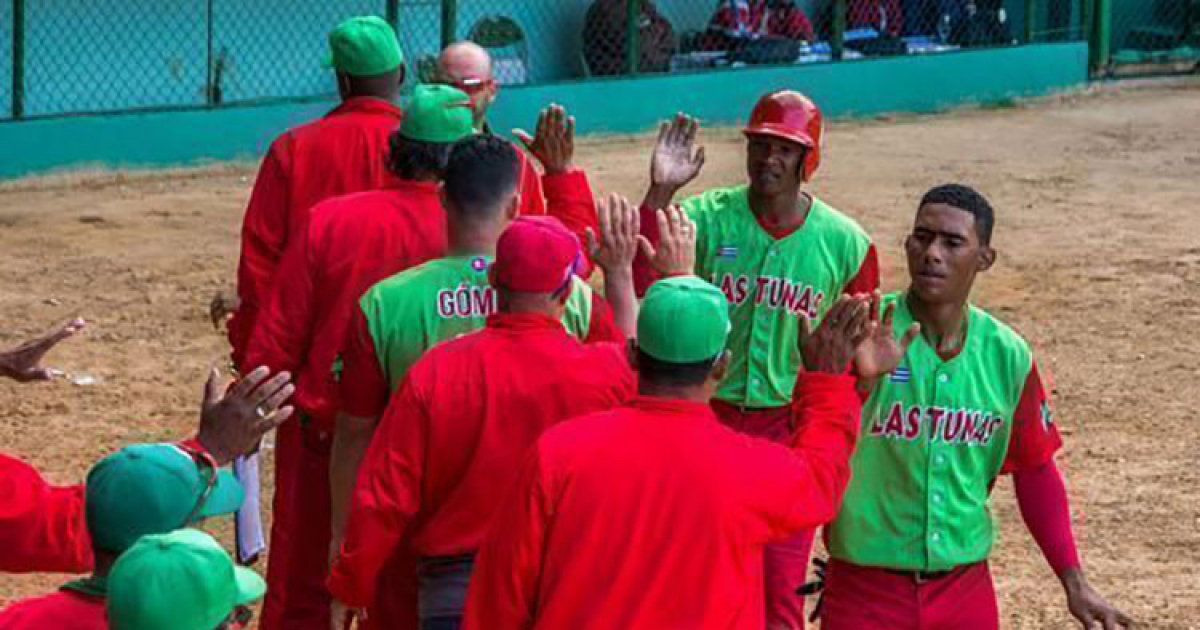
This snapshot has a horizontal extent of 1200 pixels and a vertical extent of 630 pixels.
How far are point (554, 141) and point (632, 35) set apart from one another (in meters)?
12.1

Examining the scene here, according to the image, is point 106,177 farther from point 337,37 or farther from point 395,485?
point 395,485

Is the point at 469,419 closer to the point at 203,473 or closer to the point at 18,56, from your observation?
the point at 203,473

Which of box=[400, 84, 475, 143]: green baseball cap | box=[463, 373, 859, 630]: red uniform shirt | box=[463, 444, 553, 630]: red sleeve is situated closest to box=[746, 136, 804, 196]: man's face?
box=[400, 84, 475, 143]: green baseball cap

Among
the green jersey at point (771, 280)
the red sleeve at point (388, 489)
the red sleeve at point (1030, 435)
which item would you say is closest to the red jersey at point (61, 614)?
the red sleeve at point (388, 489)

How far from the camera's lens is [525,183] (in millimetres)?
6832

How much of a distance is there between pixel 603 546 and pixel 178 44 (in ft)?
43.1

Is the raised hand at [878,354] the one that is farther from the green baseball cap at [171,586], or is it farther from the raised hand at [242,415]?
the green baseball cap at [171,586]

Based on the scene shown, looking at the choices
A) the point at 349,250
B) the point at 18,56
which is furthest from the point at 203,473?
the point at 18,56

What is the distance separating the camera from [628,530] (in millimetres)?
4473

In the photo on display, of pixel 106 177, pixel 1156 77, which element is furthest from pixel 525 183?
pixel 1156 77

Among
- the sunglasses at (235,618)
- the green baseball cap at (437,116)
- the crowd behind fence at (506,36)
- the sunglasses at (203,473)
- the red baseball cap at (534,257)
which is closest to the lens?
the sunglasses at (235,618)

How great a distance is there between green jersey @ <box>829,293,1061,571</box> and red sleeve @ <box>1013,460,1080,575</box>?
0.15 feet

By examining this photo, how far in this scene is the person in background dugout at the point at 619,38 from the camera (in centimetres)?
1858

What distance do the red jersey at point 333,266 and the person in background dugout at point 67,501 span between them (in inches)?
49.6
